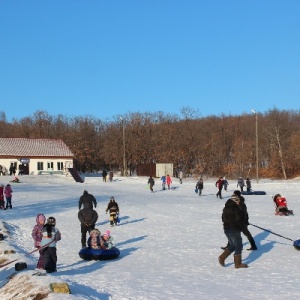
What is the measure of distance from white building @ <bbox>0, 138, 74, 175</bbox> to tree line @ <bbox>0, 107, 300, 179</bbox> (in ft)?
27.4

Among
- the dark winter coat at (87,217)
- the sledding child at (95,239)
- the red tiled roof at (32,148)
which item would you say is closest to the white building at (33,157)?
the red tiled roof at (32,148)

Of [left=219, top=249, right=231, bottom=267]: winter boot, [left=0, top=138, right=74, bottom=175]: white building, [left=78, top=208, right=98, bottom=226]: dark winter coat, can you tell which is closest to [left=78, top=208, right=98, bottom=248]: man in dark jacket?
[left=78, top=208, right=98, bottom=226]: dark winter coat

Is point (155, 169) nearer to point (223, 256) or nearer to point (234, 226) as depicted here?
point (223, 256)

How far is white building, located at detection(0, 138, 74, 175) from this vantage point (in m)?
65.4

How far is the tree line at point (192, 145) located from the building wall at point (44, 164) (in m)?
7.94

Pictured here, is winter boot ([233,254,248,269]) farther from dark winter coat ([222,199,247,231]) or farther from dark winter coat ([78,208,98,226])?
dark winter coat ([78,208,98,226])

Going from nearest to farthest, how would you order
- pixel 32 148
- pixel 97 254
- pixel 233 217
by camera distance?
pixel 233 217 → pixel 97 254 → pixel 32 148

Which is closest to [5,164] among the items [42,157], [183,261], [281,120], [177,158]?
[42,157]

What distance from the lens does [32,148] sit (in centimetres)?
6812

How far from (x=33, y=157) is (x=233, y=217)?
57020mm

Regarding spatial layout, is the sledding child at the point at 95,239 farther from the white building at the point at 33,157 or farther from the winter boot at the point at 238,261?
the white building at the point at 33,157

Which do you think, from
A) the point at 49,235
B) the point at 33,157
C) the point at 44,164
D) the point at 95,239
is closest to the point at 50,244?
the point at 49,235

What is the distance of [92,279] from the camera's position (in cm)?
1134

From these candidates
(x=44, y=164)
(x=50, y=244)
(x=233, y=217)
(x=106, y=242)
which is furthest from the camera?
(x=44, y=164)
